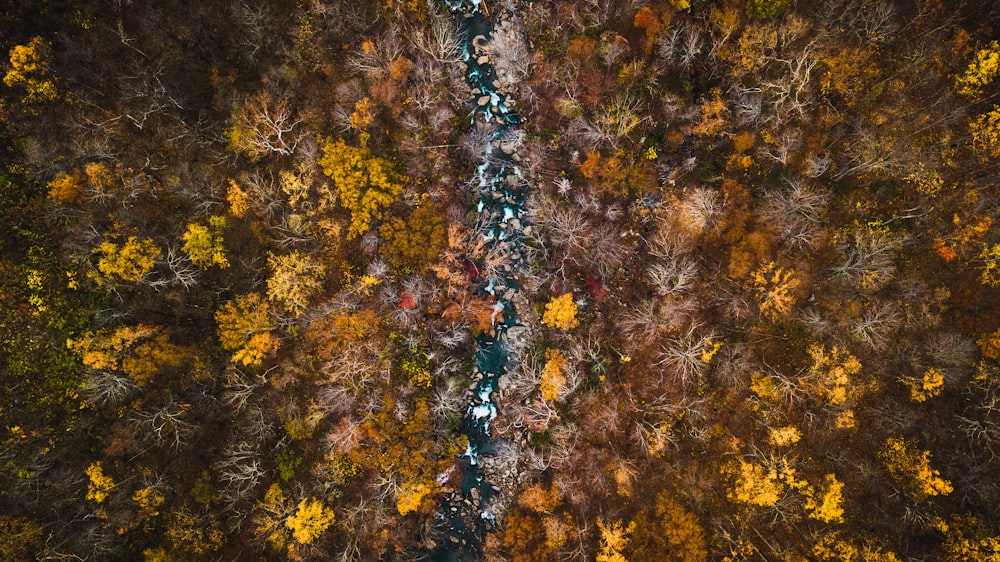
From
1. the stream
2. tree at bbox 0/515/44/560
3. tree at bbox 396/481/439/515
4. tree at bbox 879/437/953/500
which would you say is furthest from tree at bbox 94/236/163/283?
tree at bbox 879/437/953/500

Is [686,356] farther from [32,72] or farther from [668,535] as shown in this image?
[32,72]

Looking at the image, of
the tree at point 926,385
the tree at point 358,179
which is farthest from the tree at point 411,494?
the tree at point 926,385

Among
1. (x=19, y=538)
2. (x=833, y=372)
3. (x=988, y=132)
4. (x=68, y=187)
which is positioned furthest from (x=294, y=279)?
(x=988, y=132)

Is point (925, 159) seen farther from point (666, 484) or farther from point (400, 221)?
point (400, 221)

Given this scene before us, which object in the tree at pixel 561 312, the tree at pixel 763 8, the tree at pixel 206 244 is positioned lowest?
the tree at pixel 561 312

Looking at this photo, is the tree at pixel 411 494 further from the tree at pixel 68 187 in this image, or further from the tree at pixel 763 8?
the tree at pixel 763 8

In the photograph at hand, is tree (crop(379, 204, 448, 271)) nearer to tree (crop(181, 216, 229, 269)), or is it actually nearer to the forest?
the forest

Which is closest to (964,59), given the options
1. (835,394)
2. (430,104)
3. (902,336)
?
(902,336)
